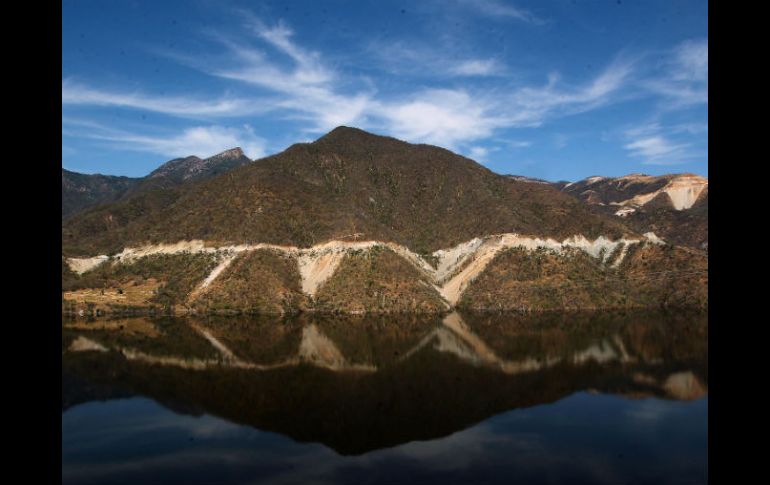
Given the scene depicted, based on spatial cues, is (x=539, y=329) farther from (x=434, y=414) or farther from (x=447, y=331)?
(x=434, y=414)

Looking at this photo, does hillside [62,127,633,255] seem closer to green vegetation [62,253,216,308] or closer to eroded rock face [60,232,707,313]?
eroded rock face [60,232,707,313]

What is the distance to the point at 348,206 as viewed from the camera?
13875 centimetres

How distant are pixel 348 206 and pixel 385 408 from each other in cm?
10589

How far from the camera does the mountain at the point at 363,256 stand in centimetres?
10381

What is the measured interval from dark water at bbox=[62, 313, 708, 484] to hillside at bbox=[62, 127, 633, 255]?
192ft

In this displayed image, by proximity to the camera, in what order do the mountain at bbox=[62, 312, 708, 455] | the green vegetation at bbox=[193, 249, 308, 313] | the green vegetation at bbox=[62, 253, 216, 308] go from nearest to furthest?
the mountain at bbox=[62, 312, 708, 455] → the green vegetation at bbox=[193, 249, 308, 313] → the green vegetation at bbox=[62, 253, 216, 308]

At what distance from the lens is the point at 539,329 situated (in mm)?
76375

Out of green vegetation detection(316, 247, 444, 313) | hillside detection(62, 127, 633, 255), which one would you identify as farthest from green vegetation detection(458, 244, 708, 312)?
hillside detection(62, 127, 633, 255)

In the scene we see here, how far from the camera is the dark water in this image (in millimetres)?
25844

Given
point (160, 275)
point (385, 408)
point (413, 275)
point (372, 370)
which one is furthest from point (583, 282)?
point (160, 275)

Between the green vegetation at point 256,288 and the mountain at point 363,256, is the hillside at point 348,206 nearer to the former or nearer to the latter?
the mountain at point 363,256

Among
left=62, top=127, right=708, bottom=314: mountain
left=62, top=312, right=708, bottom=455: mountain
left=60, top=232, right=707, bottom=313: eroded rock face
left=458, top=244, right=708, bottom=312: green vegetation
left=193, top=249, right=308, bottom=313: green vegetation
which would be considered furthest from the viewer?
left=458, top=244, right=708, bottom=312: green vegetation

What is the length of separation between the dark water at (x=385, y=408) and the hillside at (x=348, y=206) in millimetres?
58426
